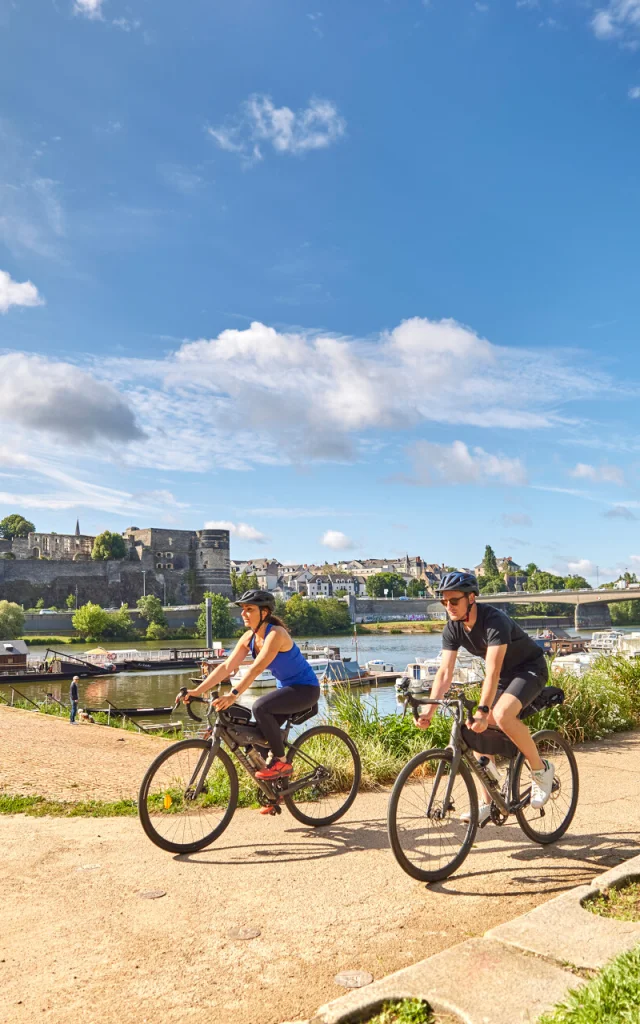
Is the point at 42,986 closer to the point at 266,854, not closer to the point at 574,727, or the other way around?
the point at 266,854

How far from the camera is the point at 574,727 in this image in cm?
846

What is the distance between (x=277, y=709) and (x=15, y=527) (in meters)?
143

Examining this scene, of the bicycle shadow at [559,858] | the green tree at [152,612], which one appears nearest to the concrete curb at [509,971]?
the bicycle shadow at [559,858]

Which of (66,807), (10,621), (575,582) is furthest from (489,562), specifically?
(66,807)

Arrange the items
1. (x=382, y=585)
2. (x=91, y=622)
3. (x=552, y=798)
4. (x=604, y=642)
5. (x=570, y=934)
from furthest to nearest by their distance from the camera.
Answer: (x=382, y=585)
(x=91, y=622)
(x=604, y=642)
(x=552, y=798)
(x=570, y=934)

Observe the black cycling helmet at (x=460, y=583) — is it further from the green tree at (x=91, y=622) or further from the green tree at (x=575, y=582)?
the green tree at (x=575, y=582)

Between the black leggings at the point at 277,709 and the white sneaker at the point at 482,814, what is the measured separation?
1286mm

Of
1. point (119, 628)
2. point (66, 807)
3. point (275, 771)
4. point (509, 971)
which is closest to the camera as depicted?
point (509, 971)

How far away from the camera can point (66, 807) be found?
6691mm

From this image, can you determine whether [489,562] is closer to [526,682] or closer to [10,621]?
[10,621]

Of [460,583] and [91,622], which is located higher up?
[460,583]

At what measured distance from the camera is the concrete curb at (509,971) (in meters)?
2.68

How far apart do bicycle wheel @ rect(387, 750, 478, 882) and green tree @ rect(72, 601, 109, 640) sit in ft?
270

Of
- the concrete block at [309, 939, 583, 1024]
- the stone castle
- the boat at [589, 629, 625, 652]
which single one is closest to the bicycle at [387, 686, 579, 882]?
the concrete block at [309, 939, 583, 1024]
